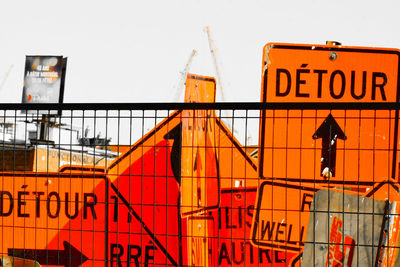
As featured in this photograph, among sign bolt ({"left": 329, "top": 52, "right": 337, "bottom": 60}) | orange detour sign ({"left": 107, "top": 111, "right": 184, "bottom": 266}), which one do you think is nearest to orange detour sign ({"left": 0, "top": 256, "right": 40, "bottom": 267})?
orange detour sign ({"left": 107, "top": 111, "right": 184, "bottom": 266})

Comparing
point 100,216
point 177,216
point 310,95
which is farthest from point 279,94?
point 100,216

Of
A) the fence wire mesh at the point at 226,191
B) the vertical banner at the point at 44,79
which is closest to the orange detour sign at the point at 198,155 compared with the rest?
the fence wire mesh at the point at 226,191

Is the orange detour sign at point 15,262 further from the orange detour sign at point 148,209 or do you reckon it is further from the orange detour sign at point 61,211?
the orange detour sign at point 148,209

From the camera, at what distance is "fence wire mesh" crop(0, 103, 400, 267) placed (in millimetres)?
3561

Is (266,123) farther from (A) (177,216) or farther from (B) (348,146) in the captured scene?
(A) (177,216)

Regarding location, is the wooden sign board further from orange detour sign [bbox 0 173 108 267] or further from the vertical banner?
the vertical banner

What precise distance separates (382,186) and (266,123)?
833 millimetres

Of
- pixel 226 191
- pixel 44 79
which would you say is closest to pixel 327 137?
pixel 226 191

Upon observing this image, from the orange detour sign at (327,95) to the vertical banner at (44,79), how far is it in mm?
14789

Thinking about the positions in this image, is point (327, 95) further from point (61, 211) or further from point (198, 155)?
point (61, 211)

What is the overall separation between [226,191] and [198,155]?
1.14ft

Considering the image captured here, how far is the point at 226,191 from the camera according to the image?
4.43m

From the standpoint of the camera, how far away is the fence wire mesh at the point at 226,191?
11.7 feet

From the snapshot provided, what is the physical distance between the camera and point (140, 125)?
3.58m
